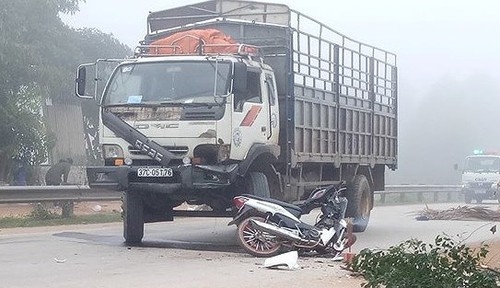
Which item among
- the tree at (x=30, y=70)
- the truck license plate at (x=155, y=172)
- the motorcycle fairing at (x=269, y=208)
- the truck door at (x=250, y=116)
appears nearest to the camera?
the motorcycle fairing at (x=269, y=208)

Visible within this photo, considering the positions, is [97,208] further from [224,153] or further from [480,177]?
[480,177]

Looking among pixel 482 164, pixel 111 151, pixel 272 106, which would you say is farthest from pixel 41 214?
pixel 482 164

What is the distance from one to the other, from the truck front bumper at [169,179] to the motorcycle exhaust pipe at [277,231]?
77 cm

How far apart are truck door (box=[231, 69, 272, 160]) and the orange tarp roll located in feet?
1.84

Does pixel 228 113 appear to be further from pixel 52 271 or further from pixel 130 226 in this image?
pixel 52 271

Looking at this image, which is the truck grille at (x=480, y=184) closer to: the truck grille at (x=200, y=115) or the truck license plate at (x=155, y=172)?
the truck grille at (x=200, y=115)

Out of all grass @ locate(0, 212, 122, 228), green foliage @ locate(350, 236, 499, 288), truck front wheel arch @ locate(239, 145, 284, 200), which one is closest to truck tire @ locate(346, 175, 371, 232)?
truck front wheel arch @ locate(239, 145, 284, 200)

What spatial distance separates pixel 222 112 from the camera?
34.9 feet

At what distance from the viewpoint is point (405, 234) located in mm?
14617

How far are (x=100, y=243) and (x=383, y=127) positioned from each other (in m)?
7.08

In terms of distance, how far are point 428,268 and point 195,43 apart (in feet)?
20.2

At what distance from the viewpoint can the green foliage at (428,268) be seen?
625cm

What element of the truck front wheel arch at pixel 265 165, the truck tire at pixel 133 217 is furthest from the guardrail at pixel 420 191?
the truck tire at pixel 133 217

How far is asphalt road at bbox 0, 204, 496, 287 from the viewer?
7.95 meters
